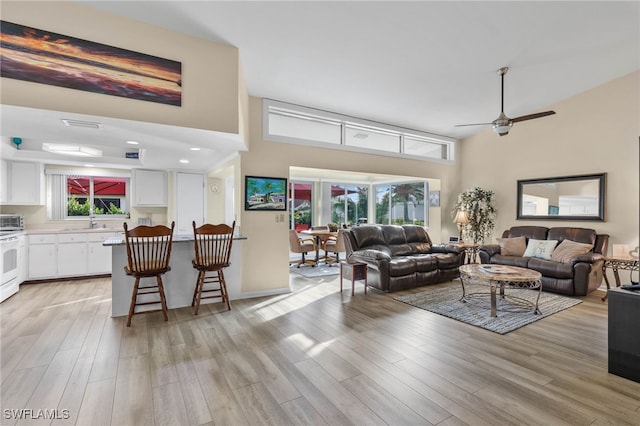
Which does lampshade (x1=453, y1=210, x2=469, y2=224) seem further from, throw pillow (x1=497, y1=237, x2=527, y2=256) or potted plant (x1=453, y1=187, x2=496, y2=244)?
throw pillow (x1=497, y1=237, x2=527, y2=256)

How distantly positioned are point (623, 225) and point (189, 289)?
Answer: 23.2 ft

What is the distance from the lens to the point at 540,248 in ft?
17.1

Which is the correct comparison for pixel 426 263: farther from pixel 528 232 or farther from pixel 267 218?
pixel 267 218

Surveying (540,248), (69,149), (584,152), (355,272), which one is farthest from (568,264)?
(69,149)

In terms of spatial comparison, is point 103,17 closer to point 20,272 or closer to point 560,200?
point 20,272

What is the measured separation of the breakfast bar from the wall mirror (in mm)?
5865

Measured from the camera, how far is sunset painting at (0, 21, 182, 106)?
8.03 ft

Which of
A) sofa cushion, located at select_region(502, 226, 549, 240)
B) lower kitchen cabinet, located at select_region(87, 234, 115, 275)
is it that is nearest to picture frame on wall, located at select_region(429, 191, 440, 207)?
sofa cushion, located at select_region(502, 226, 549, 240)

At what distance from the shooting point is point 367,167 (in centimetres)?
570

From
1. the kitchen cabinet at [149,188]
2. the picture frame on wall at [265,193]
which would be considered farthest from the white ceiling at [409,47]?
the kitchen cabinet at [149,188]

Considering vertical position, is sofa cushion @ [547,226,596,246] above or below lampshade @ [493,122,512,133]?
below

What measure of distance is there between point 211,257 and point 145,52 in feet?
8.14

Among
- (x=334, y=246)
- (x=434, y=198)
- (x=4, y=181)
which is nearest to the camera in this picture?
(x=4, y=181)

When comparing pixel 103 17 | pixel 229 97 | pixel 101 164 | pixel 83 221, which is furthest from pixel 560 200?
pixel 83 221
